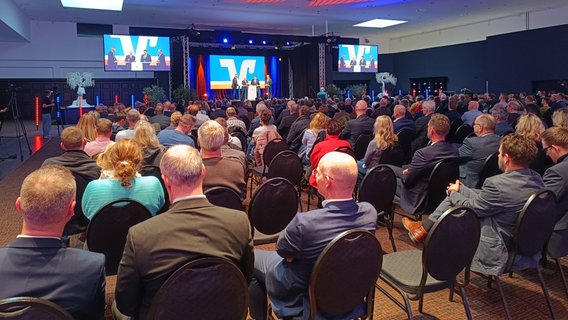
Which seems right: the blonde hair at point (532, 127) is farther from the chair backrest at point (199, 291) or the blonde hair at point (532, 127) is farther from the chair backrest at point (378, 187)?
the chair backrest at point (199, 291)

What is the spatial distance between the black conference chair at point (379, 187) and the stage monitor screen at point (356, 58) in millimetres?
18854

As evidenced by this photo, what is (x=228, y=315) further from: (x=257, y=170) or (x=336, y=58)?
(x=336, y=58)

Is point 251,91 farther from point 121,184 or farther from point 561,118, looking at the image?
point 121,184

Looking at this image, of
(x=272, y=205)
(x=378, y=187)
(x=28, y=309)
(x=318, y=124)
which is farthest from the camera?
(x=318, y=124)

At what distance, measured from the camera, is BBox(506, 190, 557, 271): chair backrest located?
8.78 ft

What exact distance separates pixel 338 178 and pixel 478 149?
3.00m

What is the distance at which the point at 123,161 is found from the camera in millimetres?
3076

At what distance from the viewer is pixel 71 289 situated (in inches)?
67.3

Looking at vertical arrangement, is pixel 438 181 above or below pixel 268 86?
Answer: below

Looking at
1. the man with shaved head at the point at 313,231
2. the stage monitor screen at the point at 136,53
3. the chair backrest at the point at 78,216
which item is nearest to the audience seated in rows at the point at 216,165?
the chair backrest at the point at 78,216

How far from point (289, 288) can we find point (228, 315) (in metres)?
0.44

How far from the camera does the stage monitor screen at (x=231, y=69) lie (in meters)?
22.8

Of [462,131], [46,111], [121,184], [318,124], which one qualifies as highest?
[46,111]

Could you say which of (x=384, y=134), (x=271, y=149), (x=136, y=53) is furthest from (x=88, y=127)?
(x=136, y=53)
